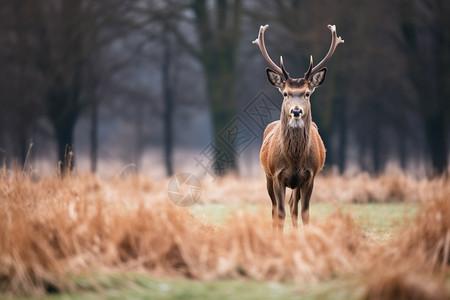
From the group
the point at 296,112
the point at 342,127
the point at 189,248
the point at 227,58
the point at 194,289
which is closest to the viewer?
the point at 194,289

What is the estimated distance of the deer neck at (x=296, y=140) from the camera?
26.2 feet

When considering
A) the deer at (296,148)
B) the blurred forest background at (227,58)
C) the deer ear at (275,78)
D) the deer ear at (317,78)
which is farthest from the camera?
the blurred forest background at (227,58)

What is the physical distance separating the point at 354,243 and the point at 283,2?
783 inches

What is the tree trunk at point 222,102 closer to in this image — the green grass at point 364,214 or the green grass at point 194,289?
the green grass at point 364,214

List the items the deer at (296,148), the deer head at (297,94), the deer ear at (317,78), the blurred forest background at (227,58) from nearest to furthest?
the deer head at (297,94) → the deer at (296,148) → the deer ear at (317,78) → the blurred forest background at (227,58)

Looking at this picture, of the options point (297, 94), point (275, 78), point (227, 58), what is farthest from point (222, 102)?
point (297, 94)

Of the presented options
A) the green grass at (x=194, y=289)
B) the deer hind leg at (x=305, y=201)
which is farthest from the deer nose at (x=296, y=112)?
the green grass at (x=194, y=289)

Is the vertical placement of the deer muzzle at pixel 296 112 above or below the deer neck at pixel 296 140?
above

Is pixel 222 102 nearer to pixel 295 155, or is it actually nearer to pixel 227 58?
pixel 227 58

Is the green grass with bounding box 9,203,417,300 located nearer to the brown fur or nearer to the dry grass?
the dry grass

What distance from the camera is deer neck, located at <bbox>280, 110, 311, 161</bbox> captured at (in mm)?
7977

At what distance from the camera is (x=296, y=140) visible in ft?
26.2

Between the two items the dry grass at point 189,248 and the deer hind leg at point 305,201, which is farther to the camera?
the deer hind leg at point 305,201

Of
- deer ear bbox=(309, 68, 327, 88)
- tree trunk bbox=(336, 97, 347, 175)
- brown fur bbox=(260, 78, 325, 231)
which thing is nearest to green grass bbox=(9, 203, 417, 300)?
brown fur bbox=(260, 78, 325, 231)
